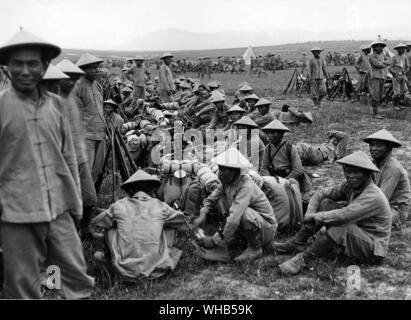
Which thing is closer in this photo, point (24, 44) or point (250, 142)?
point (24, 44)

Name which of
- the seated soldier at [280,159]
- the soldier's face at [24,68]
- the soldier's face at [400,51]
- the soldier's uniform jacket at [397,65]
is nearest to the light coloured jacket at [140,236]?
the soldier's face at [24,68]

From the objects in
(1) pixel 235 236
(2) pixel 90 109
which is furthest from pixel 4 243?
(2) pixel 90 109

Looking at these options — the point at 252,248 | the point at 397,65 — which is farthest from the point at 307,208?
the point at 397,65

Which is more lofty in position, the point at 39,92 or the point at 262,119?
the point at 39,92

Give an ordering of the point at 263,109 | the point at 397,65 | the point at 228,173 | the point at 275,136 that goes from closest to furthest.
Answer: the point at 228,173 < the point at 275,136 < the point at 263,109 < the point at 397,65

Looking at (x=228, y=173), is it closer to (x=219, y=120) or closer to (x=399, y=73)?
(x=219, y=120)

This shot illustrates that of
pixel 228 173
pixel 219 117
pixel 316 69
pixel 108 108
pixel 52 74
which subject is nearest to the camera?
pixel 52 74

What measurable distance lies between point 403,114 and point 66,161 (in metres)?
11.0

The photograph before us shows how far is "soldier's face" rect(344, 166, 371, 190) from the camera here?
4566mm

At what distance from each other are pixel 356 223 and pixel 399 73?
909 centimetres

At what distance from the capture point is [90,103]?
5824 mm

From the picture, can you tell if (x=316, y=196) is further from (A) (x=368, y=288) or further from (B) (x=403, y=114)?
(B) (x=403, y=114)

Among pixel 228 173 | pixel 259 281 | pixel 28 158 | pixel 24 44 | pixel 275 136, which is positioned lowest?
pixel 259 281

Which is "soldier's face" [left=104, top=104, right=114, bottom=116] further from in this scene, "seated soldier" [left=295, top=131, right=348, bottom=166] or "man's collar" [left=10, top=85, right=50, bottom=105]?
"man's collar" [left=10, top=85, right=50, bottom=105]
